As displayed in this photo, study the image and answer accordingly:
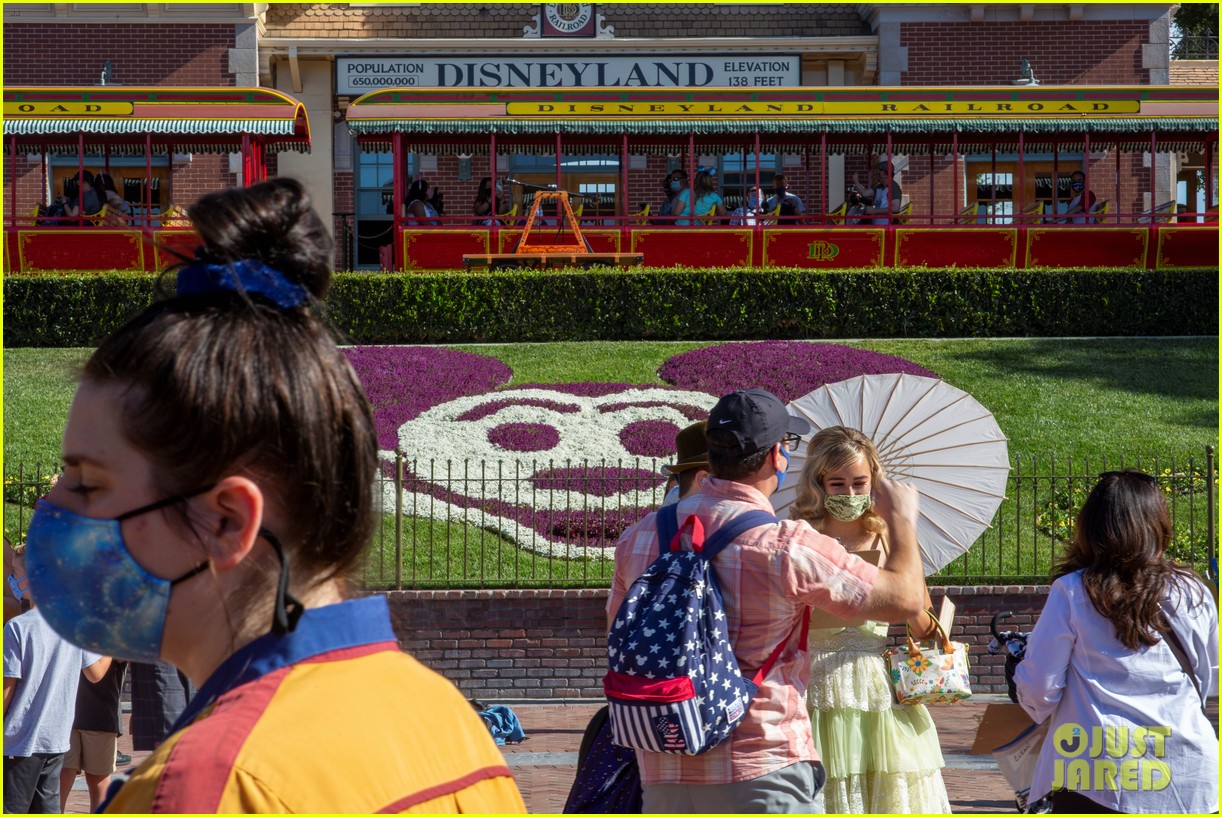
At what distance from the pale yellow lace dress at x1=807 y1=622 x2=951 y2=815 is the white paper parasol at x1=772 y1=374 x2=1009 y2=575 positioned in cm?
107

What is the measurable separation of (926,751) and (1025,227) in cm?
1757

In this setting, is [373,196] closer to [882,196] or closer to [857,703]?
[882,196]

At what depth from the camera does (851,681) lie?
15.0 ft

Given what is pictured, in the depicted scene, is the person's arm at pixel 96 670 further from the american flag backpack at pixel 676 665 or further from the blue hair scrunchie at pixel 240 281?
the blue hair scrunchie at pixel 240 281

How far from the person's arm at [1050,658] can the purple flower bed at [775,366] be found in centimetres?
1077

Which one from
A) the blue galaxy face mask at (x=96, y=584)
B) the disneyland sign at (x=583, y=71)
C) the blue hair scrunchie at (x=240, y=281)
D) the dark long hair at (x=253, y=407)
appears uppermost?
the disneyland sign at (x=583, y=71)

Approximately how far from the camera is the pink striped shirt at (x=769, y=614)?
3.56 metres

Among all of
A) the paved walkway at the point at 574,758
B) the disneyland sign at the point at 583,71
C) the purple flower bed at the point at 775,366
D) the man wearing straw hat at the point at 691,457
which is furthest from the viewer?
the disneyland sign at the point at 583,71

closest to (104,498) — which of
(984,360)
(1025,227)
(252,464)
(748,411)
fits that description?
(252,464)

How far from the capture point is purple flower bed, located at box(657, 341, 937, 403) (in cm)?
1547

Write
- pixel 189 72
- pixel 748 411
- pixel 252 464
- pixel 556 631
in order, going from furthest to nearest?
pixel 189 72
pixel 556 631
pixel 748 411
pixel 252 464

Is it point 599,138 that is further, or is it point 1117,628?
point 599,138

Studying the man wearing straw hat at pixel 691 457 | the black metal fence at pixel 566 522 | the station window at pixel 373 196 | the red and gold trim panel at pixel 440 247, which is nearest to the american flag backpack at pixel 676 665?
the man wearing straw hat at pixel 691 457

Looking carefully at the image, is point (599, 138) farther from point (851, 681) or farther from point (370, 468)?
point (370, 468)
